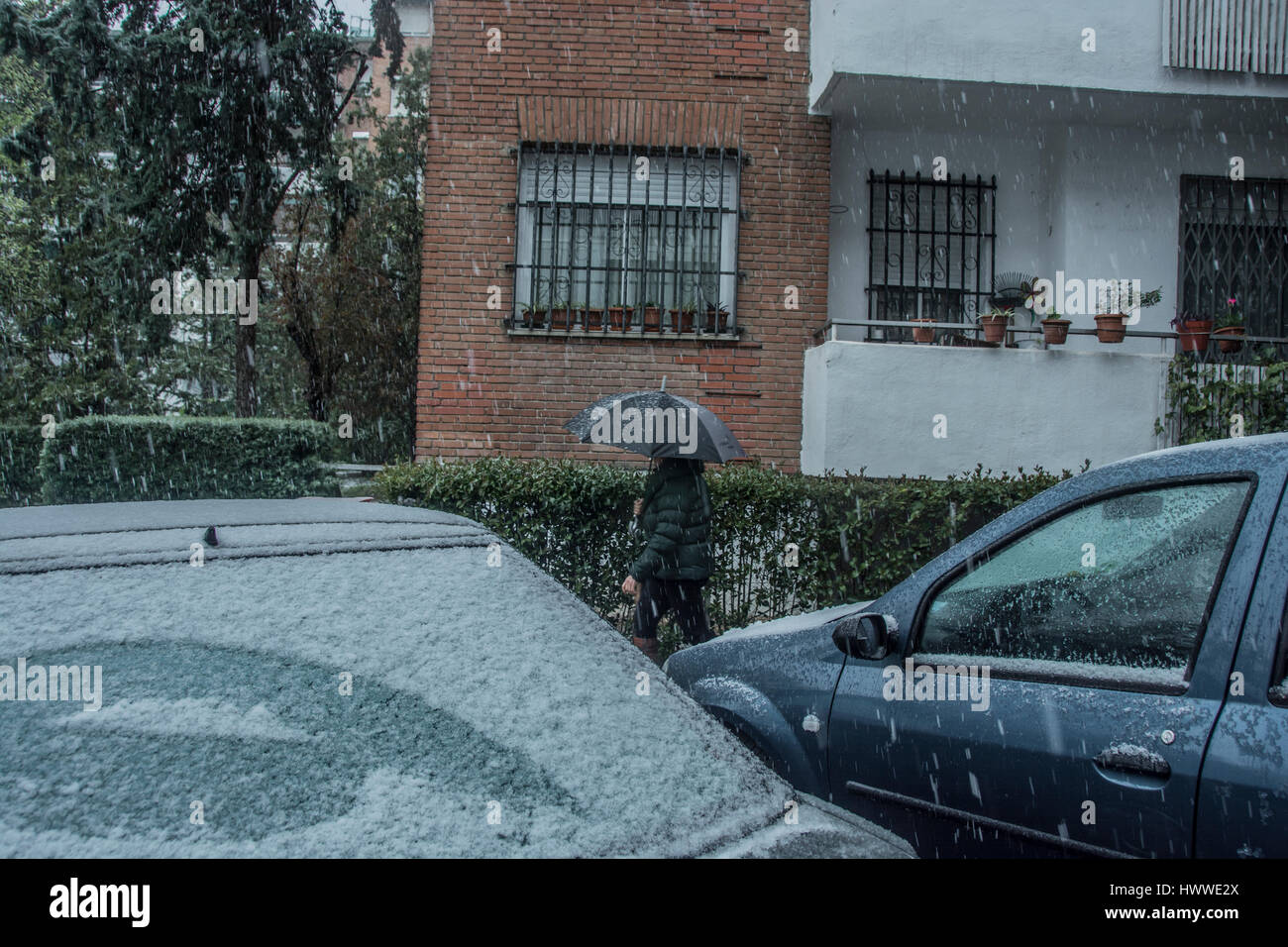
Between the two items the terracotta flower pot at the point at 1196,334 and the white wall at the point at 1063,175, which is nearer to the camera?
the terracotta flower pot at the point at 1196,334

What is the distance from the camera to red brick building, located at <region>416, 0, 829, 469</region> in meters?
9.21

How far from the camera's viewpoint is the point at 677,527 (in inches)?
233

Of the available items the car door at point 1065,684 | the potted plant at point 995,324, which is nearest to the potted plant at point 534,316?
the potted plant at point 995,324

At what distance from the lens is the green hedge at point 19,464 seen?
43.4 ft

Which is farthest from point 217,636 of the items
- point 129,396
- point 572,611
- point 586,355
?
point 129,396

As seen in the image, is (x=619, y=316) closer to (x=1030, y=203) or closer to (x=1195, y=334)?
(x=1030, y=203)

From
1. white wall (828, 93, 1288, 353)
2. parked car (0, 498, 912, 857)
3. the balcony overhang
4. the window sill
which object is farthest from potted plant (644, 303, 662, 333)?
parked car (0, 498, 912, 857)

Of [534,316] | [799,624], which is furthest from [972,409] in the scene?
[799,624]

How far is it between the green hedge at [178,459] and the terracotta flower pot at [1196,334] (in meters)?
8.63

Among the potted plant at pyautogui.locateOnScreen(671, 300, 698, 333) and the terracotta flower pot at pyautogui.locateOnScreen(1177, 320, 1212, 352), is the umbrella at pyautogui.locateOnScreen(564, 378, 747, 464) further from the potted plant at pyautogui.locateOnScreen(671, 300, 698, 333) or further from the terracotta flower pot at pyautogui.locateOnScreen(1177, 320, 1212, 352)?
the terracotta flower pot at pyautogui.locateOnScreen(1177, 320, 1212, 352)

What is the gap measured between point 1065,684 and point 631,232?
759 cm

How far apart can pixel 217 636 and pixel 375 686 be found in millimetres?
331

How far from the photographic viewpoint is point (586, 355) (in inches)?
361

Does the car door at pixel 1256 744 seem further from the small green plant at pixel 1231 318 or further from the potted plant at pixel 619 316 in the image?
the small green plant at pixel 1231 318
